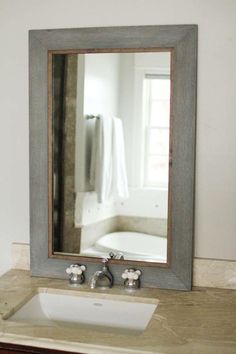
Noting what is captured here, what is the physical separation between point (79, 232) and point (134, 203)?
→ 0.27 metres

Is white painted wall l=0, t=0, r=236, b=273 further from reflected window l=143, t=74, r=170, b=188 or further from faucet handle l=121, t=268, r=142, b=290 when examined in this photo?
faucet handle l=121, t=268, r=142, b=290

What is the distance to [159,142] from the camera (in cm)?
180

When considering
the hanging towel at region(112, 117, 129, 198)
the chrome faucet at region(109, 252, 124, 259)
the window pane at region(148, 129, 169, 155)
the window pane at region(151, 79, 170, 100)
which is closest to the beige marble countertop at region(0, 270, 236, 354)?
the chrome faucet at region(109, 252, 124, 259)

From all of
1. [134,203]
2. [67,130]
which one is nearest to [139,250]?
[134,203]

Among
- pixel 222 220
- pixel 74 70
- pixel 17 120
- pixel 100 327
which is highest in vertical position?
pixel 74 70

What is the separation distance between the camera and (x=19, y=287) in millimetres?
1804

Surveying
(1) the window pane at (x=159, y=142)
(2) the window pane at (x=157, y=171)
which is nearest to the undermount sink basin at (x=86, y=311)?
(2) the window pane at (x=157, y=171)

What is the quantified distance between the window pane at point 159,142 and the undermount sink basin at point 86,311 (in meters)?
0.58

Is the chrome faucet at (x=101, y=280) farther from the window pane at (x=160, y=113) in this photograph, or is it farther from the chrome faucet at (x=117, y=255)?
the window pane at (x=160, y=113)

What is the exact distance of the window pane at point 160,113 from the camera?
1.78 meters

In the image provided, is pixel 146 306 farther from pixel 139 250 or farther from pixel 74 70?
pixel 74 70

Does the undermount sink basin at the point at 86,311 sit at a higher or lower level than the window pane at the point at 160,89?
lower

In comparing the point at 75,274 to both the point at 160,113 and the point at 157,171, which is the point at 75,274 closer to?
the point at 157,171

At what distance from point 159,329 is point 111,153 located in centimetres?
74
